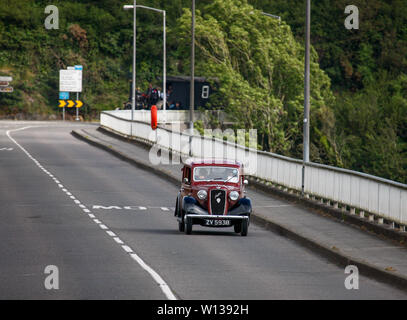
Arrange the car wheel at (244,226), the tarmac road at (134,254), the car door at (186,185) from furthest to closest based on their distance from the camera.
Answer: the car door at (186,185), the car wheel at (244,226), the tarmac road at (134,254)

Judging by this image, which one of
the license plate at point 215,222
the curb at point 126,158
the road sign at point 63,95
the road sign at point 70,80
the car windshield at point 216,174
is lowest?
the curb at point 126,158

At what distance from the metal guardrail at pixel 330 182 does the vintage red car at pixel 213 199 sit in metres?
3.10

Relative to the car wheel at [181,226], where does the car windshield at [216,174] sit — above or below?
above

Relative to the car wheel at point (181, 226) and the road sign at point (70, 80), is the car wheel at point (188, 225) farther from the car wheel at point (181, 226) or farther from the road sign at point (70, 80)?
the road sign at point (70, 80)

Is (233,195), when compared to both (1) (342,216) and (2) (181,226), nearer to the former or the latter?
(2) (181,226)

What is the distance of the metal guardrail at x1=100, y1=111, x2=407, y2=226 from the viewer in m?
22.4

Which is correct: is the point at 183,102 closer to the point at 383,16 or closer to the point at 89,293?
the point at 383,16

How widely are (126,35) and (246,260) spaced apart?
100724 millimetres

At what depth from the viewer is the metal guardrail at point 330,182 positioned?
2238 cm

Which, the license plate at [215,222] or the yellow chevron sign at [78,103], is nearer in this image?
the license plate at [215,222]

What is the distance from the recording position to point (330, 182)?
27312 mm

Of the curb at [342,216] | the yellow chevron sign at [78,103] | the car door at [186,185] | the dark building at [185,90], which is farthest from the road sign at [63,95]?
the car door at [186,185]

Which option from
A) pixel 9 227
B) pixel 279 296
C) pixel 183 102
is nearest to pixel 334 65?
pixel 183 102

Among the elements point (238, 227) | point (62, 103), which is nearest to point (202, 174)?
point (238, 227)
